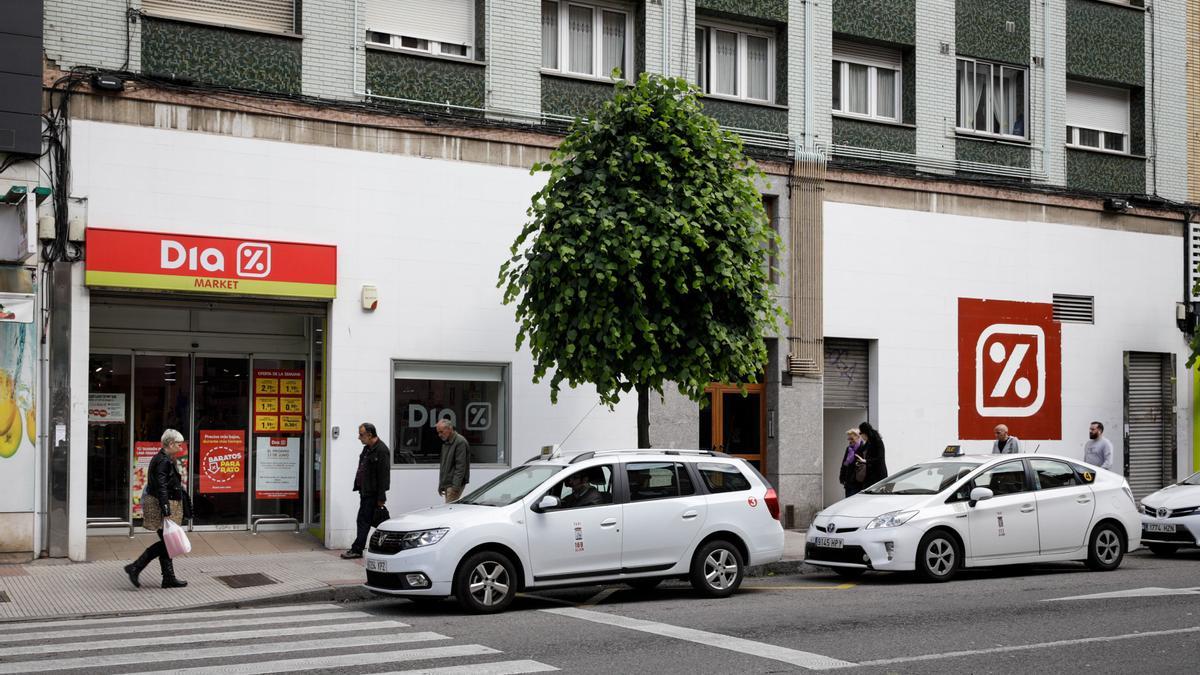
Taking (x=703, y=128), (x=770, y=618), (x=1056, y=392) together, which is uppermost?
(x=703, y=128)

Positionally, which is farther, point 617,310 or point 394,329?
point 394,329

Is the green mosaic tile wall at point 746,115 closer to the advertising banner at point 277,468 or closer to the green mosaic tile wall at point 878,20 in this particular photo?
the green mosaic tile wall at point 878,20

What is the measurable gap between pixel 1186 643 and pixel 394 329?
10.6m

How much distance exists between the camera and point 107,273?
49.9 feet

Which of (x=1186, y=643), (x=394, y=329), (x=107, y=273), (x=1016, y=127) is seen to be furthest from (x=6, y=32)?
(x=1016, y=127)

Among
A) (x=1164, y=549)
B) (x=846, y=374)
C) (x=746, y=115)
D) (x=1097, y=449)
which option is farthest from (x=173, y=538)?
(x=1097, y=449)

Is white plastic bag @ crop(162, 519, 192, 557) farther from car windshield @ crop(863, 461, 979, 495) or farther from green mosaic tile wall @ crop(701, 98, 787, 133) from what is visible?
green mosaic tile wall @ crop(701, 98, 787, 133)

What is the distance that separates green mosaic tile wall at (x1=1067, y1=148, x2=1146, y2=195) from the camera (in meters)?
23.3

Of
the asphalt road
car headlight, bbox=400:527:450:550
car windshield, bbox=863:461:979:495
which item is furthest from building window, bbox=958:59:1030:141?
car headlight, bbox=400:527:450:550

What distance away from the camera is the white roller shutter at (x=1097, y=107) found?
2364 centimetres

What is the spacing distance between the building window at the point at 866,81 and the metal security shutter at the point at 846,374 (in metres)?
3.86

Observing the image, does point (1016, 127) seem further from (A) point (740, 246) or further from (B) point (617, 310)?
(B) point (617, 310)

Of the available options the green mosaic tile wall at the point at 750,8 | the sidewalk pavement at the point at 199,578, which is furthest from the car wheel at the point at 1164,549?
the green mosaic tile wall at the point at 750,8

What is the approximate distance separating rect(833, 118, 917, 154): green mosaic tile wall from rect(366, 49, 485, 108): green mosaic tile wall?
21.2ft
